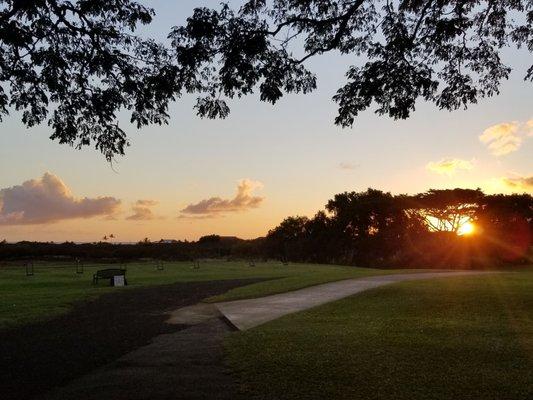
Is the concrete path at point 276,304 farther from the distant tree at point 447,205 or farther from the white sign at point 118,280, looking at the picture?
the distant tree at point 447,205

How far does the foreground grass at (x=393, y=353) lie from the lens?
7.02 metres

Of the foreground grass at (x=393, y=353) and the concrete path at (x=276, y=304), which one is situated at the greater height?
the concrete path at (x=276, y=304)

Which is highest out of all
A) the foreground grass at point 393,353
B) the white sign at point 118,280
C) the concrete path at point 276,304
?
the white sign at point 118,280

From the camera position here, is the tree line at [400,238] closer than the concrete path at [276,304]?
No

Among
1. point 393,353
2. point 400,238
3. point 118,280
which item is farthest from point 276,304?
point 400,238

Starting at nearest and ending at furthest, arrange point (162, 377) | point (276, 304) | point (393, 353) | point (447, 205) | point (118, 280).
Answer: point (162, 377)
point (393, 353)
point (276, 304)
point (118, 280)
point (447, 205)

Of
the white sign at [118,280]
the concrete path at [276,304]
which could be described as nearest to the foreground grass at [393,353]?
the concrete path at [276,304]

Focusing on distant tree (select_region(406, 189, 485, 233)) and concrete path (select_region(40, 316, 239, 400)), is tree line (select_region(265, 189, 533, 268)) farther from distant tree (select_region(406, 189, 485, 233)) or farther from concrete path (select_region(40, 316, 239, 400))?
concrete path (select_region(40, 316, 239, 400))

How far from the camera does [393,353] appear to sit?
8984 millimetres

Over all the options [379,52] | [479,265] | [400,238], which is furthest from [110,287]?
[400,238]

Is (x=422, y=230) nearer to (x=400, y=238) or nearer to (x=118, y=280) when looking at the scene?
(x=400, y=238)

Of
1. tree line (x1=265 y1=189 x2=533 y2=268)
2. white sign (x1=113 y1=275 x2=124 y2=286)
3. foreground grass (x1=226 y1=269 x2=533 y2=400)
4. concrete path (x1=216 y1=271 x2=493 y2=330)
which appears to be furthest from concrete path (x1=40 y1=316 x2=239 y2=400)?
tree line (x1=265 y1=189 x2=533 y2=268)

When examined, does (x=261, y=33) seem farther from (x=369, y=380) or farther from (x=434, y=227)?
(x=434, y=227)

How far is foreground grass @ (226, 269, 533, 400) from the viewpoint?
23.0 ft
